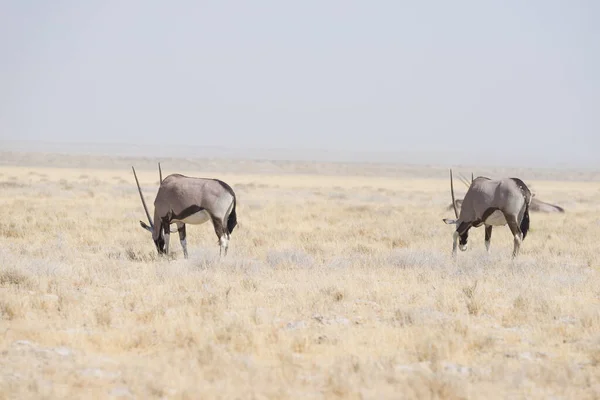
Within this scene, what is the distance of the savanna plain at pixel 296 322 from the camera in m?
6.16

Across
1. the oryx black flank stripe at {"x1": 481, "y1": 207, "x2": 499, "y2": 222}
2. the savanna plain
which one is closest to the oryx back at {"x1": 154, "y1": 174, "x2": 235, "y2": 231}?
the savanna plain

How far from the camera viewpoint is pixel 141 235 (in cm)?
1816

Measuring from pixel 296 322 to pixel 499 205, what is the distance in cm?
686

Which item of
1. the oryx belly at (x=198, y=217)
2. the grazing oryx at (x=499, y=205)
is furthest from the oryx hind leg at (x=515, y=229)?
the oryx belly at (x=198, y=217)

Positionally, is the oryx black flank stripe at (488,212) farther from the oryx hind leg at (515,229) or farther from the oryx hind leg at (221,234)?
the oryx hind leg at (221,234)

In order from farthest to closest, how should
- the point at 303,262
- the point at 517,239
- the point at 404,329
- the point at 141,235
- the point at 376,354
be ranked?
the point at 141,235 < the point at 517,239 < the point at 303,262 < the point at 404,329 < the point at 376,354

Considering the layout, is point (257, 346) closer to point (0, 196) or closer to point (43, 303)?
point (43, 303)

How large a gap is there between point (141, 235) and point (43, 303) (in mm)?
9312

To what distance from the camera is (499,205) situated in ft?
46.1

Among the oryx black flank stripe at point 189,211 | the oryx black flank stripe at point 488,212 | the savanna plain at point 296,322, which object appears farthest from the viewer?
the oryx black flank stripe at point 488,212

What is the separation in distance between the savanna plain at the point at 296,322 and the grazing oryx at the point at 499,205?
66 cm

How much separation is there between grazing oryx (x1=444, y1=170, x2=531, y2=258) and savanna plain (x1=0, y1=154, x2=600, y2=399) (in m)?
0.66

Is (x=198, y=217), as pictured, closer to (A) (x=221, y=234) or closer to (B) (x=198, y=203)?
(B) (x=198, y=203)

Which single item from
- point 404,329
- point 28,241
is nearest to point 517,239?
point 404,329
